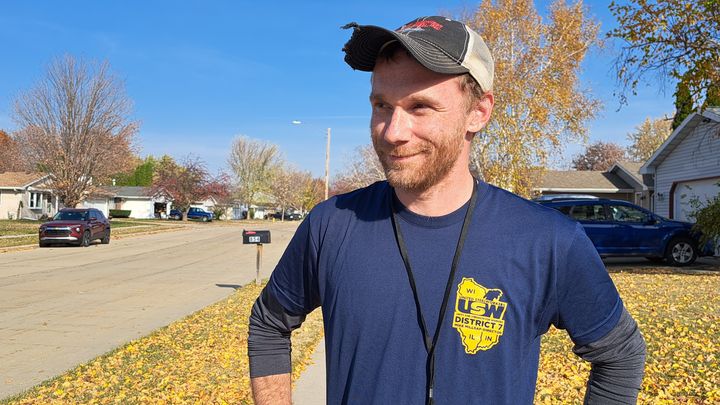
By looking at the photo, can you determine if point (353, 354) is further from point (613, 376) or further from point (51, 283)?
point (51, 283)

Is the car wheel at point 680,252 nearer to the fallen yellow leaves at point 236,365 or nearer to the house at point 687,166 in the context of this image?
the house at point 687,166

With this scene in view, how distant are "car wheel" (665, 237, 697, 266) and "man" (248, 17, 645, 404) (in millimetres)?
16706

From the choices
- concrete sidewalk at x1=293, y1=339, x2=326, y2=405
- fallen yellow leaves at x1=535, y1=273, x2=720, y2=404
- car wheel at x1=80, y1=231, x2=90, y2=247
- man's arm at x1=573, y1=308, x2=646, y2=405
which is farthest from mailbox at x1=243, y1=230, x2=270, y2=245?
car wheel at x1=80, y1=231, x2=90, y2=247

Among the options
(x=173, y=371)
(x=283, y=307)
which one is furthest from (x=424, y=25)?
(x=173, y=371)

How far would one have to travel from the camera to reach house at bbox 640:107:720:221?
1945 centimetres

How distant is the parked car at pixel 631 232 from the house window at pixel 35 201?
49757 millimetres

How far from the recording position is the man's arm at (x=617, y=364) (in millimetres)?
1633

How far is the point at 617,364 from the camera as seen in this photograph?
5.37 feet

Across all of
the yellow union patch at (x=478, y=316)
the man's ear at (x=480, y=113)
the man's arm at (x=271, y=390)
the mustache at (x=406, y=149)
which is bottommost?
the man's arm at (x=271, y=390)

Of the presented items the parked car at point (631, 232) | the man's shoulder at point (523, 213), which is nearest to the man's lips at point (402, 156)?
the man's shoulder at point (523, 213)

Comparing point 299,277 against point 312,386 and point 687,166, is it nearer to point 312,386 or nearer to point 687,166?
point 312,386

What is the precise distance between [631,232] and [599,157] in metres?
56.4

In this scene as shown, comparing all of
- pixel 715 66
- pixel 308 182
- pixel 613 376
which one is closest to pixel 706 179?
pixel 715 66

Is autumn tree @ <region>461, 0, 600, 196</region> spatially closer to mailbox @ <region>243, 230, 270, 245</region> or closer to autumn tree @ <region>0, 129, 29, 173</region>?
mailbox @ <region>243, 230, 270, 245</region>
